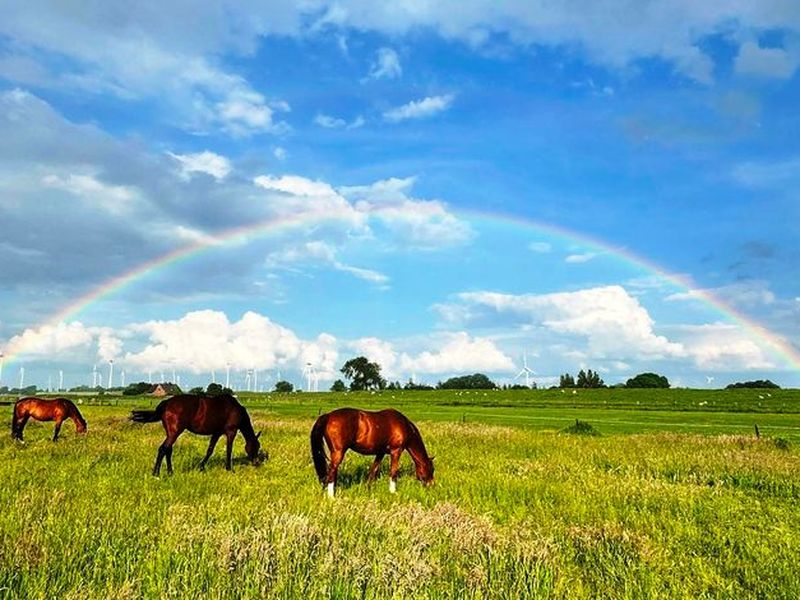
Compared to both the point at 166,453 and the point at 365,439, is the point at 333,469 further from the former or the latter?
the point at 166,453


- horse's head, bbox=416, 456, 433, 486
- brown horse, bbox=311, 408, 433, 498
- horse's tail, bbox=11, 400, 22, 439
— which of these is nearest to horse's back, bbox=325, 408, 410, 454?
brown horse, bbox=311, 408, 433, 498

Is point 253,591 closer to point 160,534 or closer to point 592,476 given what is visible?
point 160,534

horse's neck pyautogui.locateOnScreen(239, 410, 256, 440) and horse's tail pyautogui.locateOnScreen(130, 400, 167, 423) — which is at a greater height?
horse's tail pyautogui.locateOnScreen(130, 400, 167, 423)

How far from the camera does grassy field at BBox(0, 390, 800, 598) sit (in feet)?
19.9

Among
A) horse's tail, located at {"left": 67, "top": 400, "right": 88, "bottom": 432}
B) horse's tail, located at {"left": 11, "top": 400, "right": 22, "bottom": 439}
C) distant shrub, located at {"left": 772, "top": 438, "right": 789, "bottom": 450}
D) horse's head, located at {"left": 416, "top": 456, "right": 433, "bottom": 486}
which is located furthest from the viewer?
horse's tail, located at {"left": 67, "top": 400, "right": 88, "bottom": 432}

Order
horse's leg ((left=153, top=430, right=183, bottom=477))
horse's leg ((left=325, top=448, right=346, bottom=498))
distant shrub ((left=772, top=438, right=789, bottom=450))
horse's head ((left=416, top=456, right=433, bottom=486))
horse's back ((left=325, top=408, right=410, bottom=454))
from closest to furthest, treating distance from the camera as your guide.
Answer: horse's leg ((left=325, top=448, right=346, bottom=498)), horse's back ((left=325, top=408, right=410, bottom=454)), horse's head ((left=416, top=456, right=433, bottom=486)), horse's leg ((left=153, top=430, right=183, bottom=477)), distant shrub ((left=772, top=438, right=789, bottom=450))

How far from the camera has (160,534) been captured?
24.7 feet

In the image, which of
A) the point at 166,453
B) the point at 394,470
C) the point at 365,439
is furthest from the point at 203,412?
the point at 394,470

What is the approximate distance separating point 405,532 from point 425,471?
6.42m

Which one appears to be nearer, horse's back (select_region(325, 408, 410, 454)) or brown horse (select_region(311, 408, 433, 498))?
brown horse (select_region(311, 408, 433, 498))

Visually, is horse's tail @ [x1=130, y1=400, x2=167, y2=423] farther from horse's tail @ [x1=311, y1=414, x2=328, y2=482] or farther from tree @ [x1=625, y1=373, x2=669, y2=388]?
tree @ [x1=625, y1=373, x2=669, y2=388]

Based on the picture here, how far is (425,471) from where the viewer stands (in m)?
14.2

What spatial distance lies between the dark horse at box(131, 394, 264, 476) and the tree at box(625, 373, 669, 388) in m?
183

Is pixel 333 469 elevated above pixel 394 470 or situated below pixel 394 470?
above
